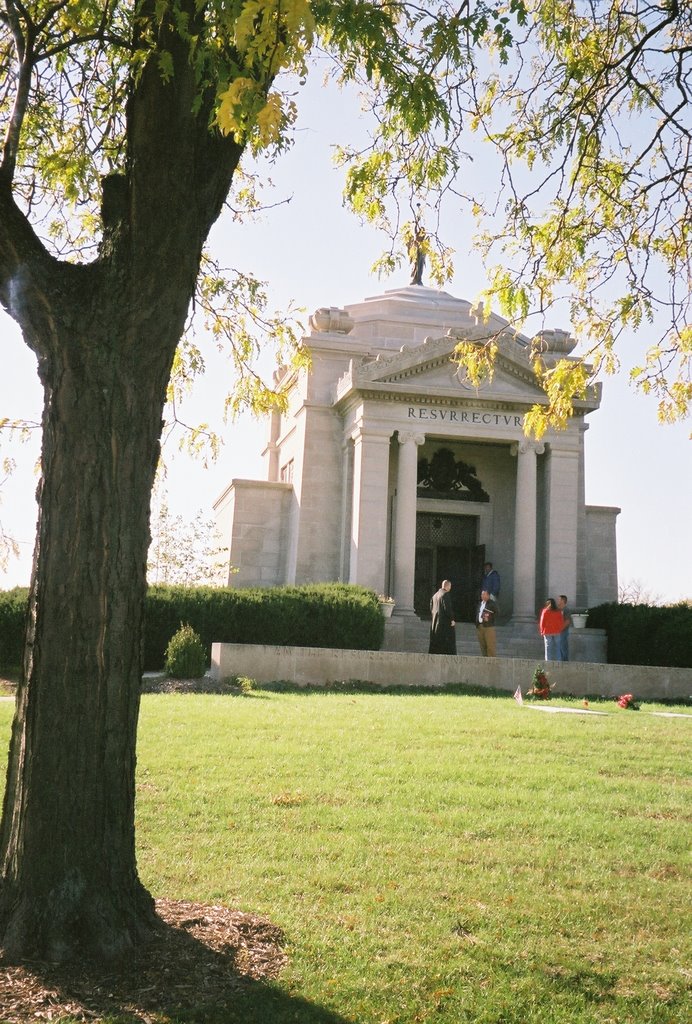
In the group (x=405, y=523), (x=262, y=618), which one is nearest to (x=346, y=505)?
(x=405, y=523)

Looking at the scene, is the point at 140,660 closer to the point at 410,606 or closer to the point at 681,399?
the point at 681,399

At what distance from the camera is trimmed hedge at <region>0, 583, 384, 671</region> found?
19.9 metres

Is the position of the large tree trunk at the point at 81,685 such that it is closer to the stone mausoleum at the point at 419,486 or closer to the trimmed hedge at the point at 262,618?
the trimmed hedge at the point at 262,618

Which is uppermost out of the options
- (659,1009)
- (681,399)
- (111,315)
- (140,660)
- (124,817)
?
(681,399)

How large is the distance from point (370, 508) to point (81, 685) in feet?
70.6

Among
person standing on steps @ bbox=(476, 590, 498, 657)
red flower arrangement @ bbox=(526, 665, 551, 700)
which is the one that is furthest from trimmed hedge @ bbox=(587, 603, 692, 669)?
red flower arrangement @ bbox=(526, 665, 551, 700)

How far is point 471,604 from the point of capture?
93.6 feet

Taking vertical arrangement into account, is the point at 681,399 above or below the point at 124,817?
above

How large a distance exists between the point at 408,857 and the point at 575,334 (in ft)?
15.5

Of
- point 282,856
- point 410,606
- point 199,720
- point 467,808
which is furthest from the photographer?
point 410,606

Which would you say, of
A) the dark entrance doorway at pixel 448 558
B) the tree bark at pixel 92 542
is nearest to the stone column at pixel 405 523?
the dark entrance doorway at pixel 448 558

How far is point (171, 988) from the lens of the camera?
4.56 meters

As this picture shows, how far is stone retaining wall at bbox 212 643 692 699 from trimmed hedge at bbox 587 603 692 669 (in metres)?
2.61

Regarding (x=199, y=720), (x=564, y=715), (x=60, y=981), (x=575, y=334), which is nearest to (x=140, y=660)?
(x=60, y=981)
